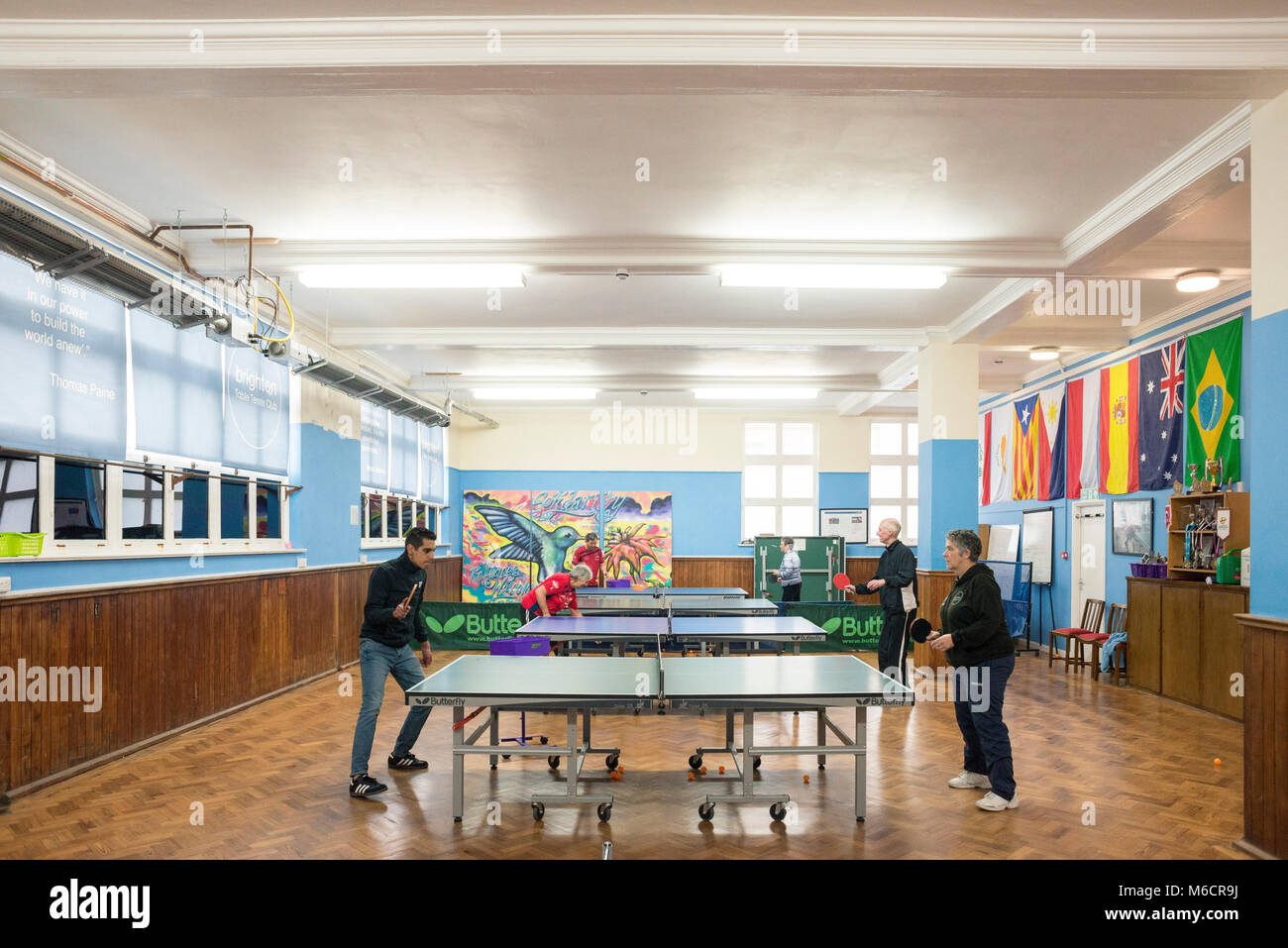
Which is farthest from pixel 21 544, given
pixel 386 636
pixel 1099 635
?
pixel 1099 635

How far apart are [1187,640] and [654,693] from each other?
650 cm

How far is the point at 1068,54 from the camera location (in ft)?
13.0

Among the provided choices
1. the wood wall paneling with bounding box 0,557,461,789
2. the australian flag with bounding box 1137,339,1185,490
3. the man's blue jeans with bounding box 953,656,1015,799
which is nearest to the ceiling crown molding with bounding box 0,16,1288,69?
the man's blue jeans with bounding box 953,656,1015,799

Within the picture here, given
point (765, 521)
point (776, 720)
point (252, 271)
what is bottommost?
point (776, 720)

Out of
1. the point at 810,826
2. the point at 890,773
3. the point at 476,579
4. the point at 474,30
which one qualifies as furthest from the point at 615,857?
the point at 476,579

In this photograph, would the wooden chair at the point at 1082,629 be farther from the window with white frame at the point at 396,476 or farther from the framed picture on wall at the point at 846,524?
the window with white frame at the point at 396,476

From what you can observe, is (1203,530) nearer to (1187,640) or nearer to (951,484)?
(1187,640)

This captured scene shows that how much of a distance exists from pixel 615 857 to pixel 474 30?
409cm

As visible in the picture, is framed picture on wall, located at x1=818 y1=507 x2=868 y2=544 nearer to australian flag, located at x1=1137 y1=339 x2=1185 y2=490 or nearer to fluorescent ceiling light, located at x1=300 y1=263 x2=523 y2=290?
australian flag, located at x1=1137 y1=339 x2=1185 y2=490

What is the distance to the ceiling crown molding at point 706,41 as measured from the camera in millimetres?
3934

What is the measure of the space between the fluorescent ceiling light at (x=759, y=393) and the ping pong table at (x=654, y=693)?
28.4 feet

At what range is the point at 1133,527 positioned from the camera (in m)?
9.71

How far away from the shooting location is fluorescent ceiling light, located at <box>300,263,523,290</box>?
278 inches
